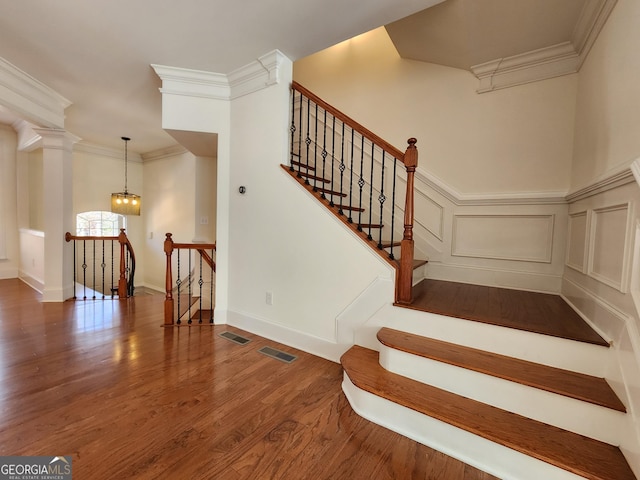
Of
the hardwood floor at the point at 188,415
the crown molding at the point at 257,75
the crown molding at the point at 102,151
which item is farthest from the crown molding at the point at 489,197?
the crown molding at the point at 102,151

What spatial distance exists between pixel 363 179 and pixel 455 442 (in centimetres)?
267

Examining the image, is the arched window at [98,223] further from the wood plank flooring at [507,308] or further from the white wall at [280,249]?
the wood plank flooring at [507,308]

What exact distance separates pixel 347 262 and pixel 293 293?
25.9 inches

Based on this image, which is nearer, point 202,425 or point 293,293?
point 202,425

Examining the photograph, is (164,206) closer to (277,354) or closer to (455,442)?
(277,354)

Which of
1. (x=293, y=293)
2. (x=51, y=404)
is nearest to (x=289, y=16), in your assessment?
(x=293, y=293)

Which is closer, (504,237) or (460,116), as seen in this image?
(504,237)

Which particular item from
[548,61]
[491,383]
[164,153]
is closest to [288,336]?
[491,383]

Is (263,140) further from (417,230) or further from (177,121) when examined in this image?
(417,230)

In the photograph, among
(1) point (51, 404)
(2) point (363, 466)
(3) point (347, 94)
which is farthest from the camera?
(3) point (347, 94)

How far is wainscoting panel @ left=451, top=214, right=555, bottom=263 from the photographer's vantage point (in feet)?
8.11

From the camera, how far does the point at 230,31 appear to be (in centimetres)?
219

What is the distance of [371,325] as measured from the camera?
2.08m

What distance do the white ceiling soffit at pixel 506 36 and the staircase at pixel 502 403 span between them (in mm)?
2287
